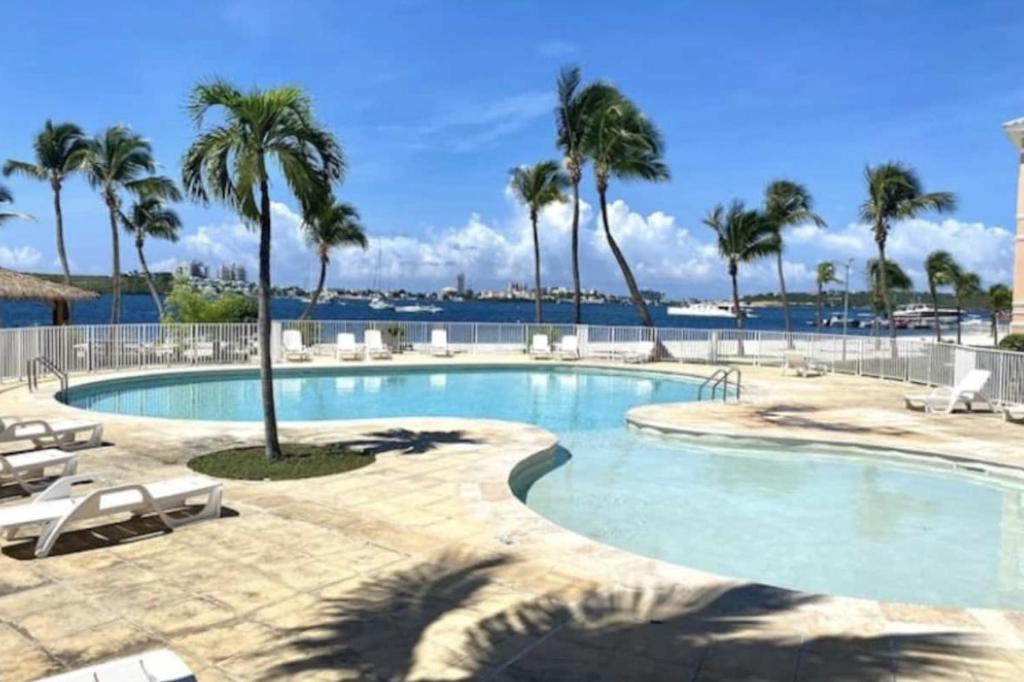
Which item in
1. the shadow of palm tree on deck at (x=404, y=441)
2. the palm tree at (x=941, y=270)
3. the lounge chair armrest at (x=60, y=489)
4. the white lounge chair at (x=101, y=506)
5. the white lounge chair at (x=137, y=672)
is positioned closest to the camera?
the white lounge chair at (x=137, y=672)

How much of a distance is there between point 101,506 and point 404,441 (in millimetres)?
4423

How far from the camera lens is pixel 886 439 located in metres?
10.2

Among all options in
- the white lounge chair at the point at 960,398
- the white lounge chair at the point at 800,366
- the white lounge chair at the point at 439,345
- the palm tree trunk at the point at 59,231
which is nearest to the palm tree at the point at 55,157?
the palm tree trunk at the point at 59,231

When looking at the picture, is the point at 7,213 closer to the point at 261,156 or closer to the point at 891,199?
the point at 261,156

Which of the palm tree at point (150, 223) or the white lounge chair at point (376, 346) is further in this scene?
the palm tree at point (150, 223)

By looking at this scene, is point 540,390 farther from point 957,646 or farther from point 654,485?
point 957,646

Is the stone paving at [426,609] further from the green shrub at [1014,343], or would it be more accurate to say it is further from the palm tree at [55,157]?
the palm tree at [55,157]

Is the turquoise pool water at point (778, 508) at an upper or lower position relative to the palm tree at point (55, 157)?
lower

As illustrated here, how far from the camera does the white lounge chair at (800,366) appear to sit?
1856cm

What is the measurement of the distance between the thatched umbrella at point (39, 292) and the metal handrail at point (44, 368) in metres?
2.57

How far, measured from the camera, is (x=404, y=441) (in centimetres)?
973

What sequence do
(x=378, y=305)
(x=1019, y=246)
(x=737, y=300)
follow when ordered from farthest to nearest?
(x=378, y=305) < (x=737, y=300) < (x=1019, y=246)

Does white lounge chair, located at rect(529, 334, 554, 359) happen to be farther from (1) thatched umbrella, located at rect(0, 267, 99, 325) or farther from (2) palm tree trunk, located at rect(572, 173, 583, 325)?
(1) thatched umbrella, located at rect(0, 267, 99, 325)

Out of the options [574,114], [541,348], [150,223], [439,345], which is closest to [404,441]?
[541,348]
